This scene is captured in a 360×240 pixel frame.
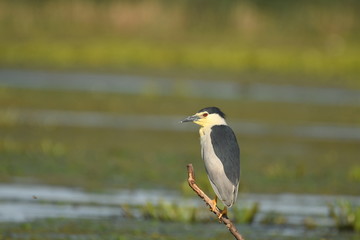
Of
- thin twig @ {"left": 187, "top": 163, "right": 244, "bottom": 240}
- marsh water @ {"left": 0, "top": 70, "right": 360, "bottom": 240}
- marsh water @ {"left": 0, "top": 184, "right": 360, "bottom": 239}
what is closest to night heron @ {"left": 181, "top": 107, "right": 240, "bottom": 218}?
thin twig @ {"left": 187, "top": 163, "right": 244, "bottom": 240}

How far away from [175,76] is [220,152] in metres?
21.7

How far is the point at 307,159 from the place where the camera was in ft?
53.4

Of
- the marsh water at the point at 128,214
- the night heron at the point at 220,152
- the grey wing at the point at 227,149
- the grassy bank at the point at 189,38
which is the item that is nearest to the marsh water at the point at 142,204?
the marsh water at the point at 128,214

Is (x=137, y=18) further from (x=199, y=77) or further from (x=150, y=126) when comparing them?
(x=150, y=126)

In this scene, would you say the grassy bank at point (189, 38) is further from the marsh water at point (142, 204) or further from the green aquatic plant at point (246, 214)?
the green aquatic plant at point (246, 214)

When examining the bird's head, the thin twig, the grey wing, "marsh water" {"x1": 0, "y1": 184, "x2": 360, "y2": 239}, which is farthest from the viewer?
"marsh water" {"x1": 0, "y1": 184, "x2": 360, "y2": 239}

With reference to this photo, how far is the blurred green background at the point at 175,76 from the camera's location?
14.3m

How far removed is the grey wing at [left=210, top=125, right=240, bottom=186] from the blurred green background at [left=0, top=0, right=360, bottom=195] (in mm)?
5437

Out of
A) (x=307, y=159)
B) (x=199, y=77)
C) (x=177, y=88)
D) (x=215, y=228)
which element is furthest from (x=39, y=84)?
(x=215, y=228)

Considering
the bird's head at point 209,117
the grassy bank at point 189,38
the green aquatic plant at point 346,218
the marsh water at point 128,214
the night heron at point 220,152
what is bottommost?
the marsh water at point 128,214

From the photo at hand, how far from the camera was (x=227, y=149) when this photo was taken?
7.54 metres

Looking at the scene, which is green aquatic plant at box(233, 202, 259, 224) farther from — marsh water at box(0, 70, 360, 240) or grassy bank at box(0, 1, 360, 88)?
grassy bank at box(0, 1, 360, 88)

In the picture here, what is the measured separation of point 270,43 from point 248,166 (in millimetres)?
21486

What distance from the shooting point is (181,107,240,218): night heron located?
755 centimetres
